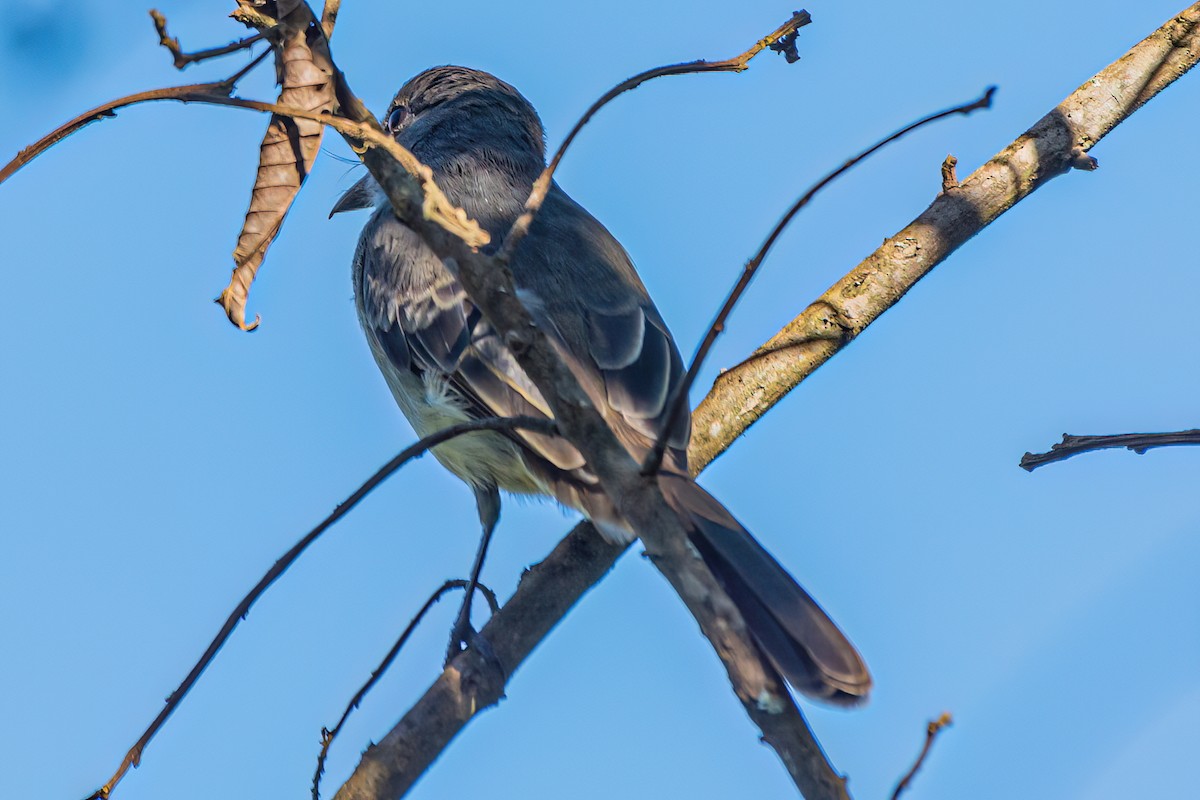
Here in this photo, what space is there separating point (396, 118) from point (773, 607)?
13.9 ft

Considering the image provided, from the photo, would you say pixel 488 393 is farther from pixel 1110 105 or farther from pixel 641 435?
pixel 1110 105

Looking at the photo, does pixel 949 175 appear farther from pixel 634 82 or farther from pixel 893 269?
pixel 634 82

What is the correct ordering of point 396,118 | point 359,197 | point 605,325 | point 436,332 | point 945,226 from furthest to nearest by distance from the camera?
point 396,118, point 359,197, point 436,332, point 605,325, point 945,226

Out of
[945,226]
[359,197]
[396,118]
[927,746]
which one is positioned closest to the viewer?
[927,746]

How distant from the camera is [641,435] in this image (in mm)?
3895

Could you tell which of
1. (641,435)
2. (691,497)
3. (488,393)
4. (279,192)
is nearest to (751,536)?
(691,497)

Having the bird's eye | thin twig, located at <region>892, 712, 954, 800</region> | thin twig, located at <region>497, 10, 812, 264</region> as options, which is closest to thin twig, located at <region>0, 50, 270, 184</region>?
thin twig, located at <region>497, 10, 812, 264</region>

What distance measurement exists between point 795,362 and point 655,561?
6.57ft

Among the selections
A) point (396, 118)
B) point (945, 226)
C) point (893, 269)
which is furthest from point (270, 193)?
point (396, 118)

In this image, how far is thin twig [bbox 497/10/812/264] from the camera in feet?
7.33

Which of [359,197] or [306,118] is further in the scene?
[359,197]

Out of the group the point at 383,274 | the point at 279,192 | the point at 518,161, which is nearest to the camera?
the point at 279,192

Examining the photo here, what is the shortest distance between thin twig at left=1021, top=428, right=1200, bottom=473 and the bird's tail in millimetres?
662

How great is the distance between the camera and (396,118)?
6.35 m
